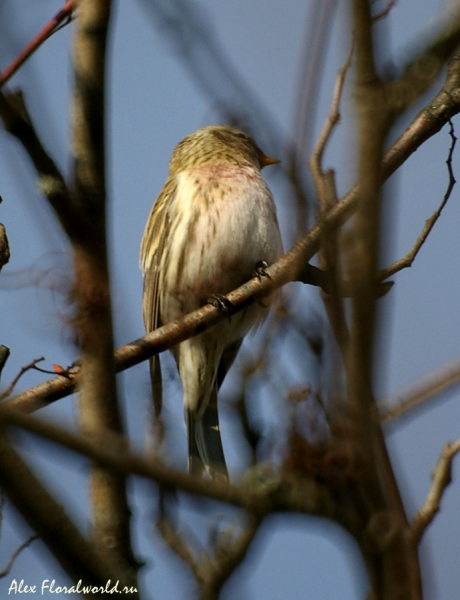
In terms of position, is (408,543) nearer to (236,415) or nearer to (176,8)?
(236,415)

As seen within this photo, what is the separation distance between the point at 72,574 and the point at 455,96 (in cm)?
295

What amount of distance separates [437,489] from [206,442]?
3265mm

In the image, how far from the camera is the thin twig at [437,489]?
6.01 feet

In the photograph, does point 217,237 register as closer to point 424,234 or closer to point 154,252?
point 154,252

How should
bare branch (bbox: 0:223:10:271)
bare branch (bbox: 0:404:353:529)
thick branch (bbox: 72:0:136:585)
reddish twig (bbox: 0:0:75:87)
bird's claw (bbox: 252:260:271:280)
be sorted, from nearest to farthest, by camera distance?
bare branch (bbox: 0:404:353:529), thick branch (bbox: 72:0:136:585), reddish twig (bbox: 0:0:75:87), bare branch (bbox: 0:223:10:271), bird's claw (bbox: 252:260:271:280)

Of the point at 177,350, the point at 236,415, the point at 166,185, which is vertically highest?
the point at 166,185

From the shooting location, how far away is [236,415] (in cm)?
199

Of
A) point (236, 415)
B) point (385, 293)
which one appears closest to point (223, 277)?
point (236, 415)

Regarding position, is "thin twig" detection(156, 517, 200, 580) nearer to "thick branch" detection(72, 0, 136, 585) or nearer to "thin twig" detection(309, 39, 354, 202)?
"thick branch" detection(72, 0, 136, 585)

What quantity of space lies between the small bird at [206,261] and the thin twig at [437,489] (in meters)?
2.74

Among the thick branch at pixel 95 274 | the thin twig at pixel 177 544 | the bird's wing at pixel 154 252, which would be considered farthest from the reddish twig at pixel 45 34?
the bird's wing at pixel 154 252

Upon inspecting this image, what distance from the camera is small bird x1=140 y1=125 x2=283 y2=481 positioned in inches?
203

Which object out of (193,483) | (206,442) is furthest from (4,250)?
(193,483)

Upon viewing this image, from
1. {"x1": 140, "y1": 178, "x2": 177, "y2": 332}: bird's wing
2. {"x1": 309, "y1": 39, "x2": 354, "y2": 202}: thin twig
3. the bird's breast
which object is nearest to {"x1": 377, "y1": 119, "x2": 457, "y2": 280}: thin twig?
{"x1": 309, "y1": 39, "x2": 354, "y2": 202}: thin twig
